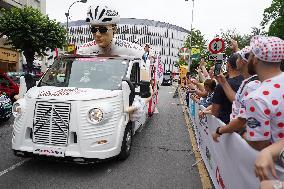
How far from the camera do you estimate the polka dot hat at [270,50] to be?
282 cm

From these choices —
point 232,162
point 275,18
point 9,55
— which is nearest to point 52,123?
point 232,162

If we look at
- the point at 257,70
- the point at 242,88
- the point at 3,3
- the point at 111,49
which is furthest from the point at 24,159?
the point at 3,3

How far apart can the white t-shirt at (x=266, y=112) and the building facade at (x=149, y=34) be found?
11170cm

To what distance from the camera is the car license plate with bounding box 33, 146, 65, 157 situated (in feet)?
18.5

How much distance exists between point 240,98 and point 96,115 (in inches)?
102

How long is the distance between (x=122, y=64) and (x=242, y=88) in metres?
3.50

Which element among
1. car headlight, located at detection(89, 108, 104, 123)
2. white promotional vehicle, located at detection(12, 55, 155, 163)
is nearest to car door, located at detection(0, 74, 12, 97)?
white promotional vehicle, located at detection(12, 55, 155, 163)

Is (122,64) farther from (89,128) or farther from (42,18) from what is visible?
(42,18)

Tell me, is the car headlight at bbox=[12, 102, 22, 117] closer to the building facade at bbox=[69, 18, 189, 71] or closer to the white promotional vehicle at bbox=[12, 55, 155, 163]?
the white promotional vehicle at bbox=[12, 55, 155, 163]

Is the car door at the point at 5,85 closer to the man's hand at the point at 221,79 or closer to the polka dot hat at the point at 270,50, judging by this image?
the man's hand at the point at 221,79

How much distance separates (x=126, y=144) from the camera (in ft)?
21.8

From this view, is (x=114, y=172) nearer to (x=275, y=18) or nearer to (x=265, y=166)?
(x=265, y=166)

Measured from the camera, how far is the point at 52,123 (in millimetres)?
5688

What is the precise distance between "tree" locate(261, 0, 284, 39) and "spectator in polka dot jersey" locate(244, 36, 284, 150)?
5165 centimetres
